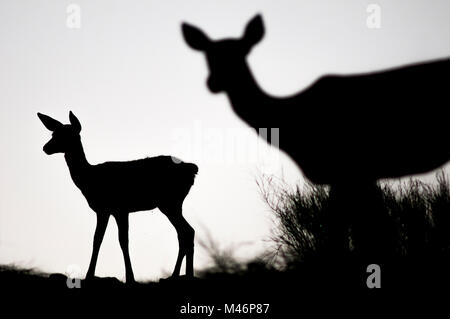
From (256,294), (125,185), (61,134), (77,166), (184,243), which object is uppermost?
(61,134)

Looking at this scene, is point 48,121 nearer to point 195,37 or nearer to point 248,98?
point 195,37

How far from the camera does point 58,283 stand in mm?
4371

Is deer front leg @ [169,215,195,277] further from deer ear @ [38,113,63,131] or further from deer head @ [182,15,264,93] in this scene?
deer head @ [182,15,264,93]

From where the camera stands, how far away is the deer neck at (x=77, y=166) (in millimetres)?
4758

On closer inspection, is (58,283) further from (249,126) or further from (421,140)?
(421,140)

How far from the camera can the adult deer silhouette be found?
18.2 ft

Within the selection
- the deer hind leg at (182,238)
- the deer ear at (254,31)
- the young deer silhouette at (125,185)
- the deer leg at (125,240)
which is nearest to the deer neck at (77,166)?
the young deer silhouette at (125,185)

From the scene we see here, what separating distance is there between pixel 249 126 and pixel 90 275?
217 cm

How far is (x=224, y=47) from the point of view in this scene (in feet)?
18.5

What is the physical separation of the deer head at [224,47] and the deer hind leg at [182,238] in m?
1.40

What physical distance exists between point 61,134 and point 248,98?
195cm

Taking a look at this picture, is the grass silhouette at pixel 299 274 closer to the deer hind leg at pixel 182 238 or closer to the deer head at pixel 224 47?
the deer hind leg at pixel 182 238

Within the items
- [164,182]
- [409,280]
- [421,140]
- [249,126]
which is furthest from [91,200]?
[421,140]

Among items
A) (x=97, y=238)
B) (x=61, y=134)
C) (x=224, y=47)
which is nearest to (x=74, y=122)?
(x=61, y=134)
